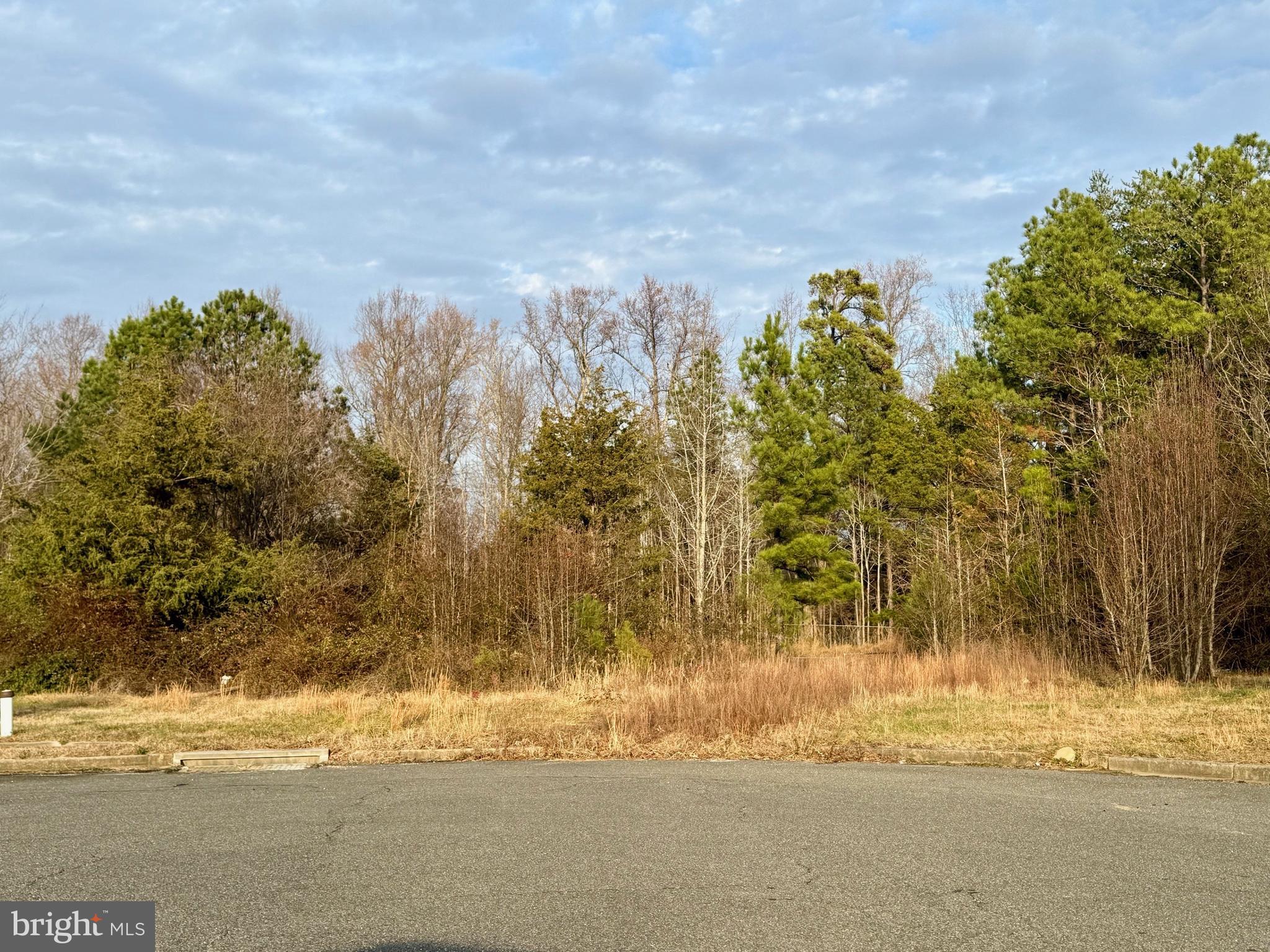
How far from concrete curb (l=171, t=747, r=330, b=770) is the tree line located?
8645 mm

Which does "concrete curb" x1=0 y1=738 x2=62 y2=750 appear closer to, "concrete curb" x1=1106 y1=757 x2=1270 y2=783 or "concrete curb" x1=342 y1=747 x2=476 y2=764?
"concrete curb" x1=342 y1=747 x2=476 y2=764

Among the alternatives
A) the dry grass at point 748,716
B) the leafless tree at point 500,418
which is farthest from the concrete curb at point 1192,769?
the leafless tree at point 500,418

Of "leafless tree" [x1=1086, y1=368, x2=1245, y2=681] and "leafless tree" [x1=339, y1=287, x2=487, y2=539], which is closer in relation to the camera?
"leafless tree" [x1=1086, y1=368, x2=1245, y2=681]

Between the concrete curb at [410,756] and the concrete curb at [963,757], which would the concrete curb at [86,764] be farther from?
the concrete curb at [963,757]

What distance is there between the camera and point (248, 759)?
36.7ft

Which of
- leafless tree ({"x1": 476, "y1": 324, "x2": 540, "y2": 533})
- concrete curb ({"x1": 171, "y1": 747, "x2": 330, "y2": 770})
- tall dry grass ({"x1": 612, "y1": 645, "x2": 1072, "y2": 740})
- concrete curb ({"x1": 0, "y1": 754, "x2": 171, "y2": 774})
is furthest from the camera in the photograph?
leafless tree ({"x1": 476, "y1": 324, "x2": 540, "y2": 533})

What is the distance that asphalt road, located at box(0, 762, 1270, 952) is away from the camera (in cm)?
498

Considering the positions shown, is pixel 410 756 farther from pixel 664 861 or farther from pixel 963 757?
pixel 963 757

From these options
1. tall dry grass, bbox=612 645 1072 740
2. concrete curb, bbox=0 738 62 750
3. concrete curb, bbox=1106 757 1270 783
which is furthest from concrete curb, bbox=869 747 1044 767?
concrete curb, bbox=0 738 62 750

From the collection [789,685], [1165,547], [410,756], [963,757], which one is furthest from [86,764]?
[1165,547]

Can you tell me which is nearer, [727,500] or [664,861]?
[664,861]

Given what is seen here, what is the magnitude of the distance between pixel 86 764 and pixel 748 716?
25.7 ft

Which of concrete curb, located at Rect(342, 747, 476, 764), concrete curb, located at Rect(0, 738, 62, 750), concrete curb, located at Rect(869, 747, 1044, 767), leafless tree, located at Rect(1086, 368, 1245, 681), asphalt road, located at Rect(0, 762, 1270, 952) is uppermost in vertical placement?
leafless tree, located at Rect(1086, 368, 1245, 681)

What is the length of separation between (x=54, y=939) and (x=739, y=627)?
17380 mm
